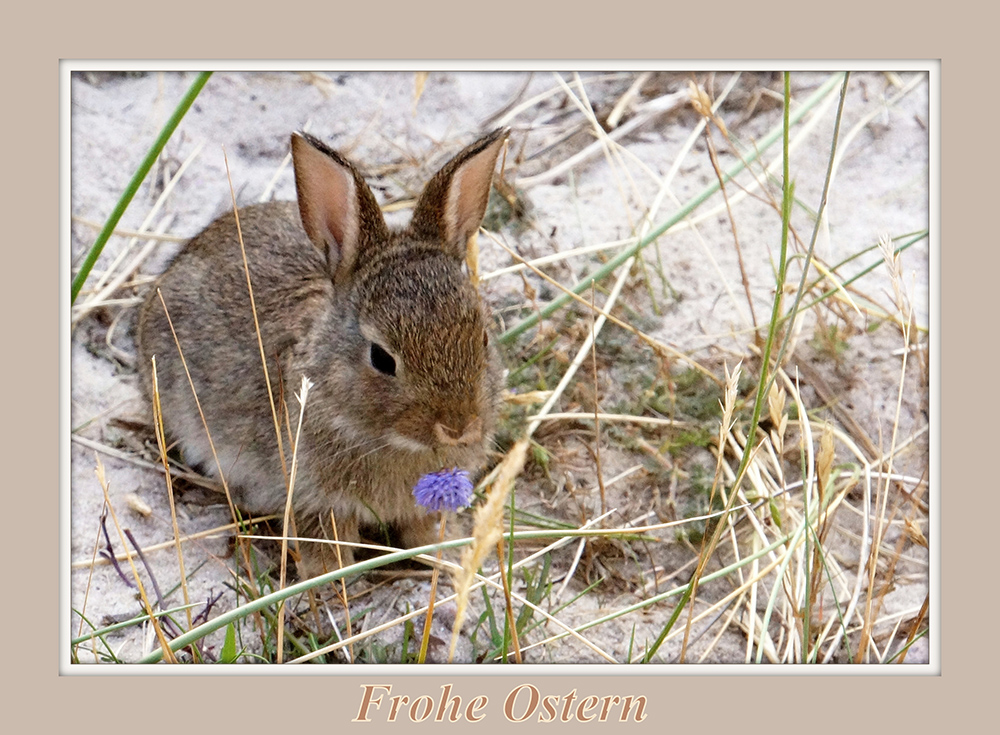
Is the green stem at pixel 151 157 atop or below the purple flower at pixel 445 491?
atop

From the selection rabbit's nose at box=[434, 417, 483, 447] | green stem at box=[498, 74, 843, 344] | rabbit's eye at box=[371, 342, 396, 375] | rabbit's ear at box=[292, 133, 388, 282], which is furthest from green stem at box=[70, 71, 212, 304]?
green stem at box=[498, 74, 843, 344]

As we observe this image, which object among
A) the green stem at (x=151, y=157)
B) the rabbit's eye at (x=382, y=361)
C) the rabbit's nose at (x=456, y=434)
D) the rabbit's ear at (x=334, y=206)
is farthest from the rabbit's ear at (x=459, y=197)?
the green stem at (x=151, y=157)

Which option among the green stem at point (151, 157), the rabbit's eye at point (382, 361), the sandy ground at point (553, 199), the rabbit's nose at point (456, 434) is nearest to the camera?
the green stem at point (151, 157)

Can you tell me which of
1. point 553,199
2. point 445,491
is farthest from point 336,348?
point 553,199

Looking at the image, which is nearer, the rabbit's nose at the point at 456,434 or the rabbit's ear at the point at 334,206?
the rabbit's nose at the point at 456,434

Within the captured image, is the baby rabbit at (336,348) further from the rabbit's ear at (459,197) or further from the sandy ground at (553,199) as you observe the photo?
Result: the sandy ground at (553,199)
